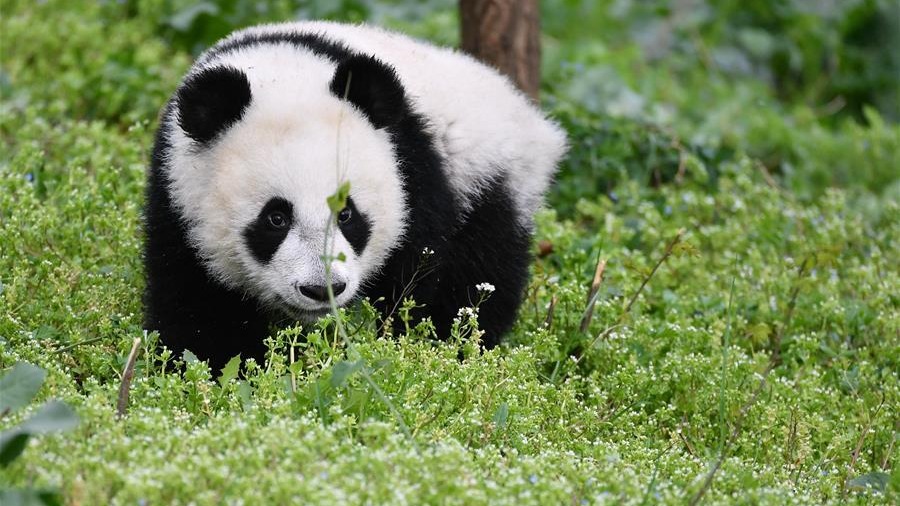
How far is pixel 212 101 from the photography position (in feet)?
13.7

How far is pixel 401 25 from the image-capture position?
8875 mm

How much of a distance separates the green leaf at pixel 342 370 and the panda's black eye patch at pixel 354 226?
649mm

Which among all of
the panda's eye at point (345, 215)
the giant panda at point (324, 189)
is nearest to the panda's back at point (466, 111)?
the giant panda at point (324, 189)

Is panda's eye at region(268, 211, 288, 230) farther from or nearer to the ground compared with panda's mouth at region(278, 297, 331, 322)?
farther from the ground

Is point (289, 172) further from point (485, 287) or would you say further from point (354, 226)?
point (485, 287)

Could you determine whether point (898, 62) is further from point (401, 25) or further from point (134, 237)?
point (134, 237)

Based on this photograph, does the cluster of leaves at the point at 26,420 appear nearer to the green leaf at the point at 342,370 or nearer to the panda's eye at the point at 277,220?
the green leaf at the point at 342,370

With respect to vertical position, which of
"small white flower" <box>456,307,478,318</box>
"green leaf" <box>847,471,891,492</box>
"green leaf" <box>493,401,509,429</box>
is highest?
"green leaf" <box>847,471,891,492</box>

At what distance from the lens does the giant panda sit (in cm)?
413

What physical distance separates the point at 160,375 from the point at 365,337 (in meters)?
0.72

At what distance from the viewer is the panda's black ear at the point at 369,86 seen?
14.0 ft

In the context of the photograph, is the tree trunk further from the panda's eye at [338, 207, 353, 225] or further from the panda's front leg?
the panda's eye at [338, 207, 353, 225]

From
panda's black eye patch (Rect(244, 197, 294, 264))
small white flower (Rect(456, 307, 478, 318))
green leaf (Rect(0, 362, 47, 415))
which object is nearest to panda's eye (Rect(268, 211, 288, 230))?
panda's black eye patch (Rect(244, 197, 294, 264))

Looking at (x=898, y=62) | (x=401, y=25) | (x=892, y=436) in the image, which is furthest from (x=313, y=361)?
(x=898, y=62)
